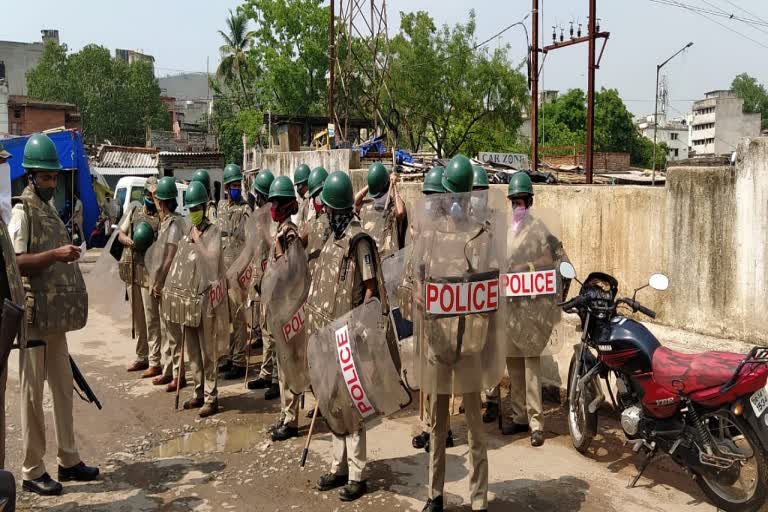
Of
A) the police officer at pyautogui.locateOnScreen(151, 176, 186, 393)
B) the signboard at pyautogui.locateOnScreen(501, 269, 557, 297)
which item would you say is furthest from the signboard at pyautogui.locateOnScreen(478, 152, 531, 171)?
the signboard at pyautogui.locateOnScreen(501, 269, 557, 297)

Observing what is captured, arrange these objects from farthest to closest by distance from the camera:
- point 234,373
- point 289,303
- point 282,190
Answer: point 234,373
point 282,190
point 289,303

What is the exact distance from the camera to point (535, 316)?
5.43m

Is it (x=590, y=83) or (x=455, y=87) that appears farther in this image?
(x=455, y=87)

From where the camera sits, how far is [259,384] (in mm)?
7160

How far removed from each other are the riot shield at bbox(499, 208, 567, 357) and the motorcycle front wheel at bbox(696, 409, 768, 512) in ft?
4.97

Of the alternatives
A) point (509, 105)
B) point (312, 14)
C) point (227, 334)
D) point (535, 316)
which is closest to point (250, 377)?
point (227, 334)

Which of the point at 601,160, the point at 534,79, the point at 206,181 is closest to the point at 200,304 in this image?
the point at 206,181

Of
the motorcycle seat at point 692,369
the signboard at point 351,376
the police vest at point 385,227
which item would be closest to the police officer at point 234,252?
the police vest at point 385,227

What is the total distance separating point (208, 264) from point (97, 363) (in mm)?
2932

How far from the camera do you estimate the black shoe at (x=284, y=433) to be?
5.58 meters

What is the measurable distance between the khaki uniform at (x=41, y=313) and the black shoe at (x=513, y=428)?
3.41 metres

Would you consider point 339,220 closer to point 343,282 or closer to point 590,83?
point 343,282

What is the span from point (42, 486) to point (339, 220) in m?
2.69

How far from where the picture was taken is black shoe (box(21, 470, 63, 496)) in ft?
14.9
